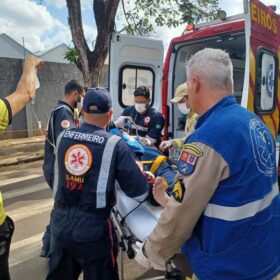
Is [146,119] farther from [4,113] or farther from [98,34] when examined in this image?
[98,34]

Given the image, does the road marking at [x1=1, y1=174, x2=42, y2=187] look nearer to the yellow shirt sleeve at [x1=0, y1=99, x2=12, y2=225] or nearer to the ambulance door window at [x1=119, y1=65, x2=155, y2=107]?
the ambulance door window at [x1=119, y1=65, x2=155, y2=107]

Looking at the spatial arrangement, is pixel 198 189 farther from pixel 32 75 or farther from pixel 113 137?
pixel 32 75

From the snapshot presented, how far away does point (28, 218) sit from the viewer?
15.9ft

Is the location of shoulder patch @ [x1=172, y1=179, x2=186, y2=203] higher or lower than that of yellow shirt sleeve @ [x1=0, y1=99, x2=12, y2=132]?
lower

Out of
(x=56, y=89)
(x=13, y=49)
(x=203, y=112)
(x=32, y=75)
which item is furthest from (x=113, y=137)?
(x=13, y=49)

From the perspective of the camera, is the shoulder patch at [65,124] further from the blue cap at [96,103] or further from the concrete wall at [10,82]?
the concrete wall at [10,82]

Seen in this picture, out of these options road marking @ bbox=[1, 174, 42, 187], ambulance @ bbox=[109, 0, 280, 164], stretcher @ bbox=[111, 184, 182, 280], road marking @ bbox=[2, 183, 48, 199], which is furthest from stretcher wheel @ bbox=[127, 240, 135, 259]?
road marking @ bbox=[1, 174, 42, 187]

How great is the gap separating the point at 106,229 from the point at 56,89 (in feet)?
→ 37.7

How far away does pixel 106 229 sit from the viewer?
2.22 meters

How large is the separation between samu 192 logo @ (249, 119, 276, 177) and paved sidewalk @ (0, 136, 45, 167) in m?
7.98

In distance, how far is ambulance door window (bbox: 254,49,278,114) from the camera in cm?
355

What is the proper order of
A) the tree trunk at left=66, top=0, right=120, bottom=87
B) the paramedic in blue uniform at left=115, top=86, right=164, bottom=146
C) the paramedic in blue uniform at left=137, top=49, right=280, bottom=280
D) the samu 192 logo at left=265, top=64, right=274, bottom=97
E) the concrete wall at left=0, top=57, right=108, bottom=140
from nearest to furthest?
the paramedic in blue uniform at left=137, top=49, right=280, bottom=280, the samu 192 logo at left=265, top=64, right=274, bottom=97, the paramedic in blue uniform at left=115, top=86, right=164, bottom=146, the tree trunk at left=66, top=0, right=120, bottom=87, the concrete wall at left=0, top=57, right=108, bottom=140

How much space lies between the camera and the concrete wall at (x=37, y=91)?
11383 millimetres

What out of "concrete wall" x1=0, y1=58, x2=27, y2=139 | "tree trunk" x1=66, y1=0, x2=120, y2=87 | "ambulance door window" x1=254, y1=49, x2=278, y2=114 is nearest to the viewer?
"ambulance door window" x1=254, y1=49, x2=278, y2=114
